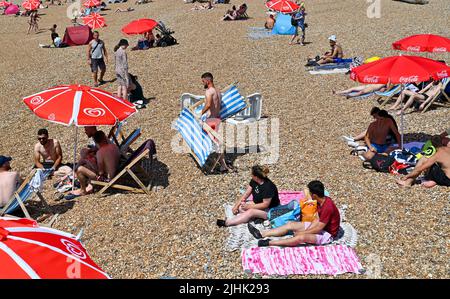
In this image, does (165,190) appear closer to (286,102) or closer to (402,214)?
(402,214)

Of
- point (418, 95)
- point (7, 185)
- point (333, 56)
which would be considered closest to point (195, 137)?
point (7, 185)

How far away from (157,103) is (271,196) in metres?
6.22

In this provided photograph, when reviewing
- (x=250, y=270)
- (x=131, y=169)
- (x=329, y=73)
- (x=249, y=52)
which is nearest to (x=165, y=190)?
(x=131, y=169)

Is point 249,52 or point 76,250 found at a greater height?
point 76,250

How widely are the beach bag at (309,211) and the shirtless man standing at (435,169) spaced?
1.79 metres

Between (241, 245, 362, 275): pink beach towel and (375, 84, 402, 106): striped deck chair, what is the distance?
6.09 metres

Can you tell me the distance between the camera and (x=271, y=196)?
6.21 metres

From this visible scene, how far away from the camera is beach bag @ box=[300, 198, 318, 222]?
232 inches

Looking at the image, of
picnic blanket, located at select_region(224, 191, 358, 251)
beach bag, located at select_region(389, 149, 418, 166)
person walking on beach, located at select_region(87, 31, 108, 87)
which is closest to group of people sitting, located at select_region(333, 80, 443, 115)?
beach bag, located at select_region(389, 149, 418, 166)

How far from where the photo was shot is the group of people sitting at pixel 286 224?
5516 mm

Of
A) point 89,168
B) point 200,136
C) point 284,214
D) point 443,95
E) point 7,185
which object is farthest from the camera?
point 443,95

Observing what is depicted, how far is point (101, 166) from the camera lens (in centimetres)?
732

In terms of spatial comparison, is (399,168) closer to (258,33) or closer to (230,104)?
(230,104)

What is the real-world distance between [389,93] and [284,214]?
6.07 meters
